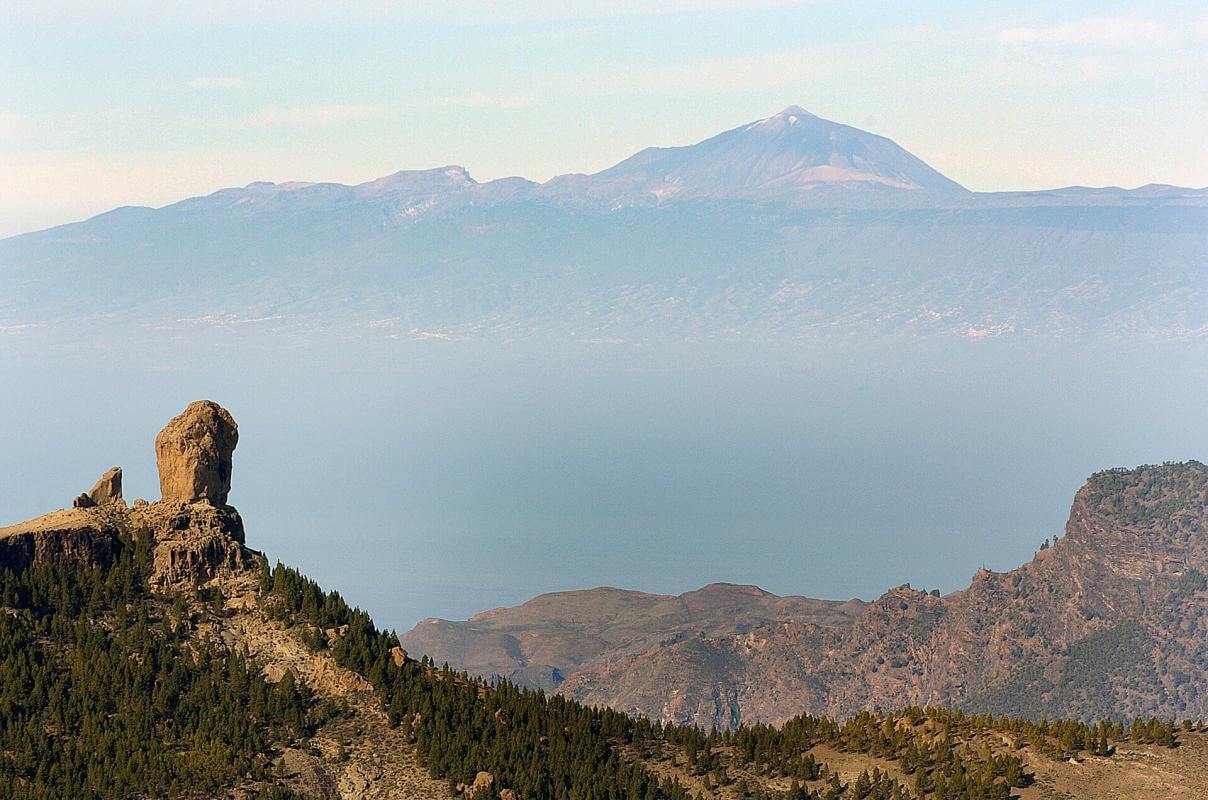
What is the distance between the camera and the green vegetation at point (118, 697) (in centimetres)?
9762

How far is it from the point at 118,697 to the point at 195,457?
62.8ft

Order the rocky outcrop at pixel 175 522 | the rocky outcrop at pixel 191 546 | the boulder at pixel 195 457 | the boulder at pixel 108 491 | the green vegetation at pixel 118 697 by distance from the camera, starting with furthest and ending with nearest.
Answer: the boulder at pixel 108 491 → the boulder at pixel 195 457 → the rocky outcrop at pixel 191 546 → the rocky outcrop at pixel 175 522 → the green vegetation at pixel 118 697

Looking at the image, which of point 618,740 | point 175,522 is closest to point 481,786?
point 618,740

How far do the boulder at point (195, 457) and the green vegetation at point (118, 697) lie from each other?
206 inches

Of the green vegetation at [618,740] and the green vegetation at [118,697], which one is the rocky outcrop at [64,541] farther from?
the green vegetation at [618,740]

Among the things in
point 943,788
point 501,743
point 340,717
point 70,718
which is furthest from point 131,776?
point 943,788

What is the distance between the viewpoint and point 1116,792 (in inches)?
3952

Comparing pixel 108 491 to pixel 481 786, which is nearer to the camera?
pixel 481 786

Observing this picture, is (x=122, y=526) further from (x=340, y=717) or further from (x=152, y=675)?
(x=340, y=717)

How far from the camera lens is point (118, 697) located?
4070 inches

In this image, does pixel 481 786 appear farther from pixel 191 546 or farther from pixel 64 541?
pixel 64 541

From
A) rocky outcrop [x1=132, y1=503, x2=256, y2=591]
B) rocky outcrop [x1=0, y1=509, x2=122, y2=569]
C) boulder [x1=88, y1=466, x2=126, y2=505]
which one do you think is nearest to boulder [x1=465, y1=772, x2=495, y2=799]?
rocky outcrop [x1=132, y1=503, x2=256, y2=591]

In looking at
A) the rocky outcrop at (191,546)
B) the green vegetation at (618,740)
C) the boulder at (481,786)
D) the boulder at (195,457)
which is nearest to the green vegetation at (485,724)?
the green vegetation at (618,740)

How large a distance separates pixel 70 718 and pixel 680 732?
3702cm
